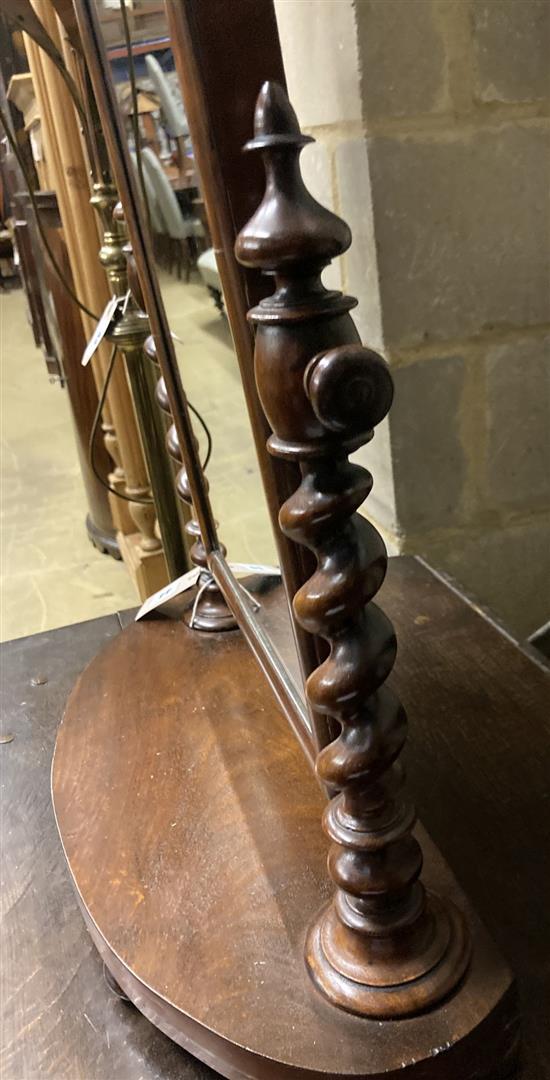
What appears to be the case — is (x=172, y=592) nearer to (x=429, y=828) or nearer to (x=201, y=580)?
(x=201, y=580)

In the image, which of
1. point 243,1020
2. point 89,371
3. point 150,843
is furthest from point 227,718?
point 89,371

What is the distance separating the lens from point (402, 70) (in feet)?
2.37

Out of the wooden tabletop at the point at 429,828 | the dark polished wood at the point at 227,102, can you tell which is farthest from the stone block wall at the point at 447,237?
the dark polished wood at the point at 227,102

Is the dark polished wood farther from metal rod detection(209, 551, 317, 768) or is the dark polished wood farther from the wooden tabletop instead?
the wooden tabletop

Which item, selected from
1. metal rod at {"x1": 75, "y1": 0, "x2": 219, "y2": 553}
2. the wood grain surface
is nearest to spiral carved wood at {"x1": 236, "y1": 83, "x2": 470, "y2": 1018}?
the wood grain surface

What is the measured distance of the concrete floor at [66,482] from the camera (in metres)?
0.57

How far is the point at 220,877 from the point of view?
0.48 metres

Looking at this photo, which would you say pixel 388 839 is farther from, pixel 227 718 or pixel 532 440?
pixel 532 440

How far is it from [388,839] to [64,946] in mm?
261

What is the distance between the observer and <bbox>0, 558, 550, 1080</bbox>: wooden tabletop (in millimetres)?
438

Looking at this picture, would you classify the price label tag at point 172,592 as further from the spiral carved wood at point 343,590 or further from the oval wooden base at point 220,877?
the spiral carved wood at point 343,590

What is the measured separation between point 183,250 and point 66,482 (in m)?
2.41

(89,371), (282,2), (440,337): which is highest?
(282,2)

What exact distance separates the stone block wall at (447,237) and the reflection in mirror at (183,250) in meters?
0.21
